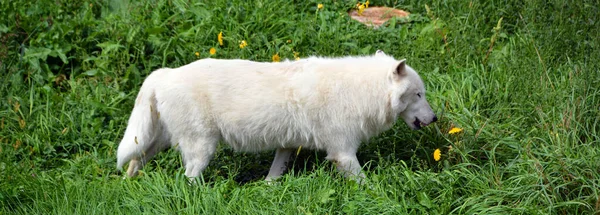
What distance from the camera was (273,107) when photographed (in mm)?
Answer: 6680

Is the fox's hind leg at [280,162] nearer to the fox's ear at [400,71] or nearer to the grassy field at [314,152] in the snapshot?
the grassy field at [314,152]

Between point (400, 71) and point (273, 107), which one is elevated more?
point (400, 71)

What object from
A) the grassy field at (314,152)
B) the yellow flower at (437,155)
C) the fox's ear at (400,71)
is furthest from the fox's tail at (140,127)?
the yellow flower at (437,155)

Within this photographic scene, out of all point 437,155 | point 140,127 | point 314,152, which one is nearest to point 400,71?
point 437,155

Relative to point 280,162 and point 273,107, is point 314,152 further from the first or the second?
point 273,107

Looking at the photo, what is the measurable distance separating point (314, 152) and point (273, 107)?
2.98 ft

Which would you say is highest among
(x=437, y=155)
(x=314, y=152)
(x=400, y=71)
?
(x=400, y=71)

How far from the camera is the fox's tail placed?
6801 millimetres

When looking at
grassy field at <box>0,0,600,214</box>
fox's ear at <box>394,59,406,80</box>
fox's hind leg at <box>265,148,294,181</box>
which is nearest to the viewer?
grassy field at <box>0,0,600,214</box>

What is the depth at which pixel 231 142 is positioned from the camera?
6852mm

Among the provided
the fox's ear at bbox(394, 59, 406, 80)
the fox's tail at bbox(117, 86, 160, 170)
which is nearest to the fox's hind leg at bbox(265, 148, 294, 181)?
the fox's tail at bbox(117, 86, 160, 170)

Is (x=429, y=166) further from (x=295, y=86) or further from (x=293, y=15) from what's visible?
(x=293, y=15)

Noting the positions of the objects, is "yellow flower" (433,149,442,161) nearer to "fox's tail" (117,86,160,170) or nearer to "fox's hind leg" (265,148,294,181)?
"fox's hind leg" (265,148,294,181)

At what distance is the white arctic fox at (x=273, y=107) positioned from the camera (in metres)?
6.68
